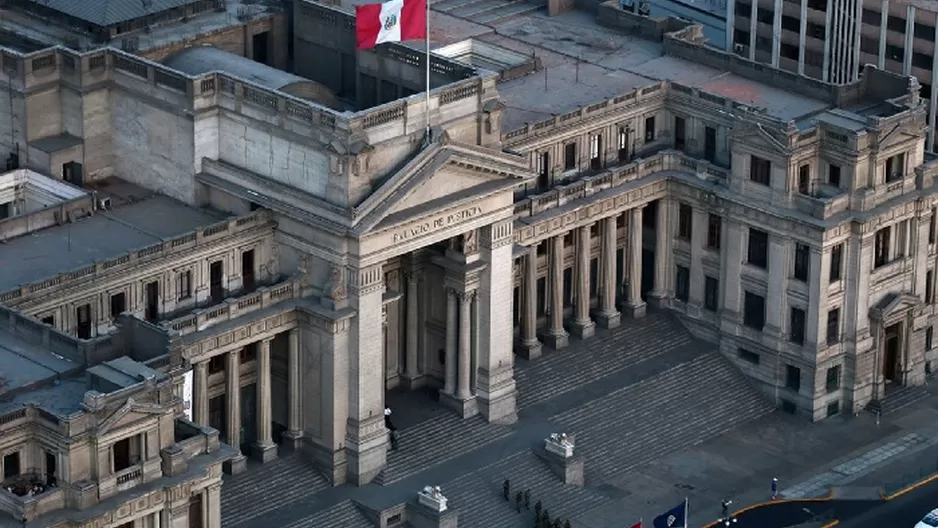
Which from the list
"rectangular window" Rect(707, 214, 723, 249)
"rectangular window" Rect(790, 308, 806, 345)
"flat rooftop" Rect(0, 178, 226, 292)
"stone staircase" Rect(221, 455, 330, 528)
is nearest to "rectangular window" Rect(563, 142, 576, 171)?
"rectangular window" Rect(707, 214, 723, 249)

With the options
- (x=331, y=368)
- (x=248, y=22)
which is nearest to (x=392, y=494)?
(x=331, y=368)

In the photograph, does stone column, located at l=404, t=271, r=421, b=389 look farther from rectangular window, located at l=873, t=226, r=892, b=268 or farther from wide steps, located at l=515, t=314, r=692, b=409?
rectangular window, located at l=873, t=226, r=892, b=268

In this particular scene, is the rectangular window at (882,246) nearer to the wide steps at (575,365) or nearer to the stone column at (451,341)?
the wide steps at (575,365)

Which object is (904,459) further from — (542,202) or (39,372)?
(39,372)

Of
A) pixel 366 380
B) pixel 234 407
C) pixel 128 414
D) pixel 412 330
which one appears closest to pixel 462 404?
pixel 412 330

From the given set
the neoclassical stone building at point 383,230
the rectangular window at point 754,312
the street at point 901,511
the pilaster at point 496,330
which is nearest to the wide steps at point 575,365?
the neoclassical stone building at point 383,230

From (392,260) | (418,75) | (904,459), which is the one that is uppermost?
(418,75)

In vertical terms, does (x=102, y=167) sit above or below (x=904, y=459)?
above
